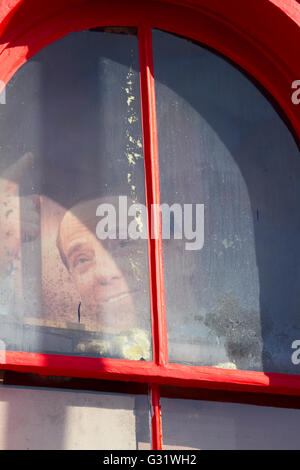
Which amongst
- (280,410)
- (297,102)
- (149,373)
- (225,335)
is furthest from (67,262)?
(297,102)

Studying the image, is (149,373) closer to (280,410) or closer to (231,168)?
(280,410)

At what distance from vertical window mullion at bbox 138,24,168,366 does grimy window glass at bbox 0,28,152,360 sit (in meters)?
0.04

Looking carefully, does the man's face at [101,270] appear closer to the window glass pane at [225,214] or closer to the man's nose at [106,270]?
the man's nose at [106,270]

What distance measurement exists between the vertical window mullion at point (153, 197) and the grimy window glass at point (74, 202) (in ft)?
0.12

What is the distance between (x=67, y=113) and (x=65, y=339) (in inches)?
44.2

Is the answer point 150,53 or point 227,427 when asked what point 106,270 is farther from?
point 150,53

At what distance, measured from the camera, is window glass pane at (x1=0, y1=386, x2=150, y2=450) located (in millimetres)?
2773

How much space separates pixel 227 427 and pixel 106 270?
3.08 ft

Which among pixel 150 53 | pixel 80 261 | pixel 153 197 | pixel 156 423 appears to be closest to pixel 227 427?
pixel 156 423

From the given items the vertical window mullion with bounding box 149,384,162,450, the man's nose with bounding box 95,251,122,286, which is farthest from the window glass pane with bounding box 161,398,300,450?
the man's nose with bounding box 95,251,122,286

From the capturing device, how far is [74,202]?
2967 millimetres

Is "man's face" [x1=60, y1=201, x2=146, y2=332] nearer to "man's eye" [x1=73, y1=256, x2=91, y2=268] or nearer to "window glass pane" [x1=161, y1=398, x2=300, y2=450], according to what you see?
"man's eye" [x1=73, y1=256, x2=91, y2=268]
